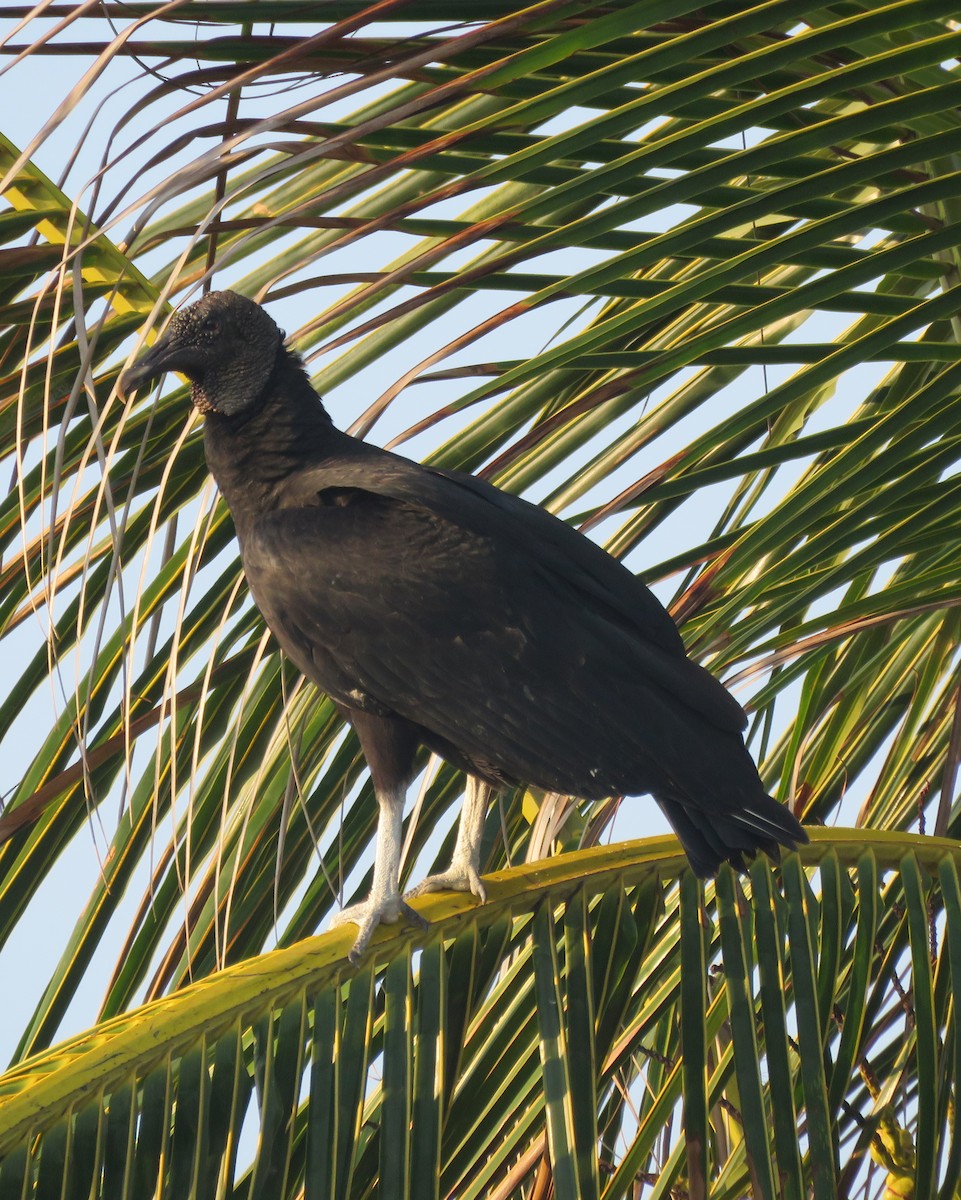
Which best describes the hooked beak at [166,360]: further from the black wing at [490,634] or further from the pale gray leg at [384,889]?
the pale gray leg at [384,889]

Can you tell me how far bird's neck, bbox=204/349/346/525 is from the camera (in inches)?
92.0

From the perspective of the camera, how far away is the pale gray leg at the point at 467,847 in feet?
7.53

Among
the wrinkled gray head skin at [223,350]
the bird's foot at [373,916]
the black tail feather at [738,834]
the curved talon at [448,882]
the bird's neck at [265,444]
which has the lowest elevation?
the bird's foot at [373,916]

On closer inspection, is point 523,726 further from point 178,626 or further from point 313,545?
point 178,626

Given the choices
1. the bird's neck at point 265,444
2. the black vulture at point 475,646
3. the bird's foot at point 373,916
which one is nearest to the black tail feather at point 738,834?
the black vulture at point 475,646

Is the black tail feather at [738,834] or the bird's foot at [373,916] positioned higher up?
the black tail feather at [738,834]

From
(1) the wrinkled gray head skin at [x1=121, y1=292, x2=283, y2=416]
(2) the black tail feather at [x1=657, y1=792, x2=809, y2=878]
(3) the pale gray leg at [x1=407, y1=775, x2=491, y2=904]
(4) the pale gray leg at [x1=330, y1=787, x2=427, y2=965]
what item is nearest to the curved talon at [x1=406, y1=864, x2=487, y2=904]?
(3) the pale gray leg at [x1=407, y1=775, x2=491, y2=904]

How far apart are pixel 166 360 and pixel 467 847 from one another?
0.94 meters

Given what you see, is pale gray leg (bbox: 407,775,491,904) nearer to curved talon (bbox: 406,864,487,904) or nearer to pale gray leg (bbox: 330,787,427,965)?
curved talon (bbox: 406,864,487,904)

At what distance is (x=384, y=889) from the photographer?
78.5 inches

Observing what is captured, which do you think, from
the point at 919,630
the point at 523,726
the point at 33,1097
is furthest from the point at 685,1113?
the point at 919,630

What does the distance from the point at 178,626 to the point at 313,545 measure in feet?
2.50

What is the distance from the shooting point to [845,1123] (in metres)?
2.28

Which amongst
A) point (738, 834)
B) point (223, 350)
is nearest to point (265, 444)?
point (223, 350)
